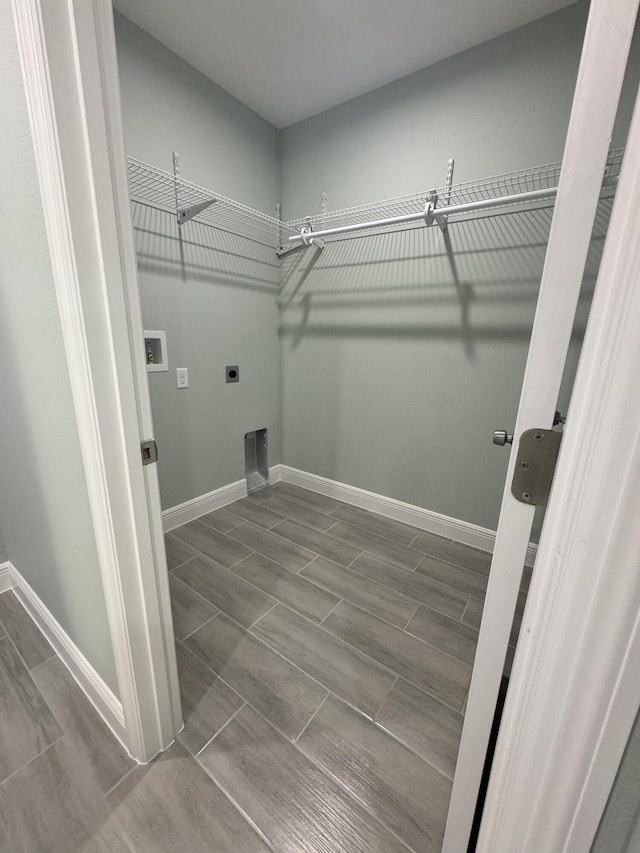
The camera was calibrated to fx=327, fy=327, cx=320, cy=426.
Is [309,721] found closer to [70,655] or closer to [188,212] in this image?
[70,655]

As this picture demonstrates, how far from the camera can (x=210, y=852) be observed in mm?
803

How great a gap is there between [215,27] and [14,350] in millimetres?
1775

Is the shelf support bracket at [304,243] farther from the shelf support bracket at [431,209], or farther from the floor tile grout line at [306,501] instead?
the floor tile grout line at [306,501]

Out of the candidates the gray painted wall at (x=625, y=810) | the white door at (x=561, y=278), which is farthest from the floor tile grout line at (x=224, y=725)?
the gray painted wall at (x=625, y=810)

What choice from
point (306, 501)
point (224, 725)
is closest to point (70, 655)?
point (224, 725)

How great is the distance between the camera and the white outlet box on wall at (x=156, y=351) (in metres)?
1.83

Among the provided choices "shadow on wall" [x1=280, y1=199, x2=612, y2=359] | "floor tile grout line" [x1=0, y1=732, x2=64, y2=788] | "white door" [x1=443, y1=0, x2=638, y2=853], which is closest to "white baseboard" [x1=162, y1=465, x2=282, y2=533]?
"floor tile grout line" [x1=0, y1=732, x2=64, y2=788]

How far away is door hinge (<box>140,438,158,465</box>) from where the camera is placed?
0.80 meters

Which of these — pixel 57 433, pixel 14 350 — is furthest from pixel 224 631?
pixel 14 350

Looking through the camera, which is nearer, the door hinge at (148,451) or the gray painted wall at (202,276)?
the door hinge at (148,451)

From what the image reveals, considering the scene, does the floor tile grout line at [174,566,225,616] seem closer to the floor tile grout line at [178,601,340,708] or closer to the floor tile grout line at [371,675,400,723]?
the floor tile grout line at [178,601,340,708]

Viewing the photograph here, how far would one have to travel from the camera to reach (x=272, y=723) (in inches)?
42.5

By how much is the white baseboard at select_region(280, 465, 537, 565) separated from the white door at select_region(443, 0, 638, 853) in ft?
4.69

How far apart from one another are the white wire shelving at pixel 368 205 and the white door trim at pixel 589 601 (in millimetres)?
1419
